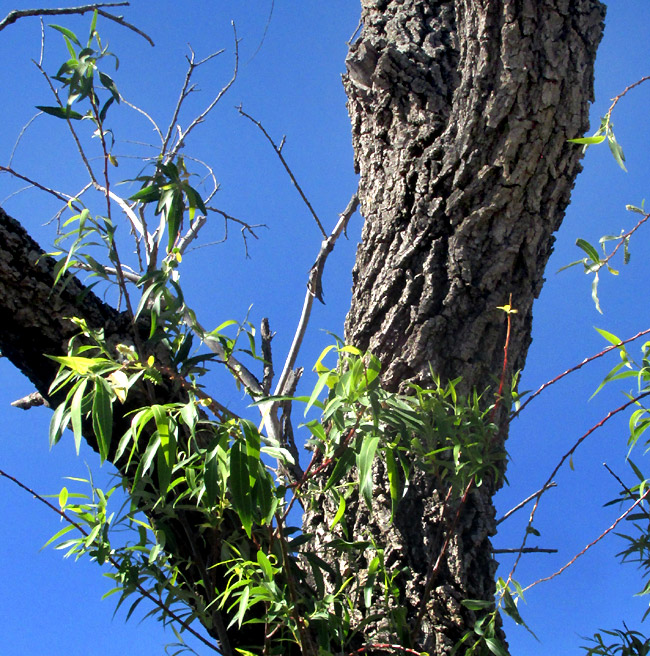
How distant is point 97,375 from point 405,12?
139 centimetres

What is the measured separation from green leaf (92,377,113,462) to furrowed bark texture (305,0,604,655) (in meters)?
0.67

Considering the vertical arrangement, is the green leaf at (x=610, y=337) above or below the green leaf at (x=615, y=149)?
below

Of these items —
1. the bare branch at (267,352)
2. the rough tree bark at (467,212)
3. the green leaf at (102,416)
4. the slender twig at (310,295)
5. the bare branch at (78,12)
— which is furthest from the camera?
the slender twig at (310,295)

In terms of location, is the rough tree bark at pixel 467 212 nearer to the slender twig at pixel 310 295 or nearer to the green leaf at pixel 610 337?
the green leaf at pixel 610 337

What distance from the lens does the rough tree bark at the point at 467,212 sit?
1386 millimetres

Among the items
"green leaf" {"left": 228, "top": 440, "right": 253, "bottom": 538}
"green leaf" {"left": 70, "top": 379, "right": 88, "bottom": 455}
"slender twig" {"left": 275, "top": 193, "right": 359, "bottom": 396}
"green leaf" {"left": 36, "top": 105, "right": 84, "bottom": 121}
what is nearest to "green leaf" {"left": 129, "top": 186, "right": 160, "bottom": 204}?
"green leaf" {"left": 36, "top": 105, "right": 84, "bottom": 121}

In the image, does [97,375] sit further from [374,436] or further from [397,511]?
[397,511]

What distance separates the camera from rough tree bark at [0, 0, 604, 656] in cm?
139

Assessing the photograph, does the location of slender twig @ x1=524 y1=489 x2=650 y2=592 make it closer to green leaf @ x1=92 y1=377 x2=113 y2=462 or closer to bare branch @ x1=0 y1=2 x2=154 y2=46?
green leaf @ x1=92 y1=377 x2=113 y2=462

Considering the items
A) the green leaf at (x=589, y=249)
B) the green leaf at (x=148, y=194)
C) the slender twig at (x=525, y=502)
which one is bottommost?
the slender twig at (x=525, y=502)

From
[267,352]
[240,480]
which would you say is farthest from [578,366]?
[267,352]

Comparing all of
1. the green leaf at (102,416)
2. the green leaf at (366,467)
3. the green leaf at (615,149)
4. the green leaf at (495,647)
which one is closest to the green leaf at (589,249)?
the green leaf at (615,149)

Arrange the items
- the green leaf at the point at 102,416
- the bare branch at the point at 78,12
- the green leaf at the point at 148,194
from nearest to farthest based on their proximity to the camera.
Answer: the green leaf at the point at 102,416 < the green leaf at the point at 148,194 < the bare branch at the point at 78,12

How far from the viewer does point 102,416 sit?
892 millimetres
